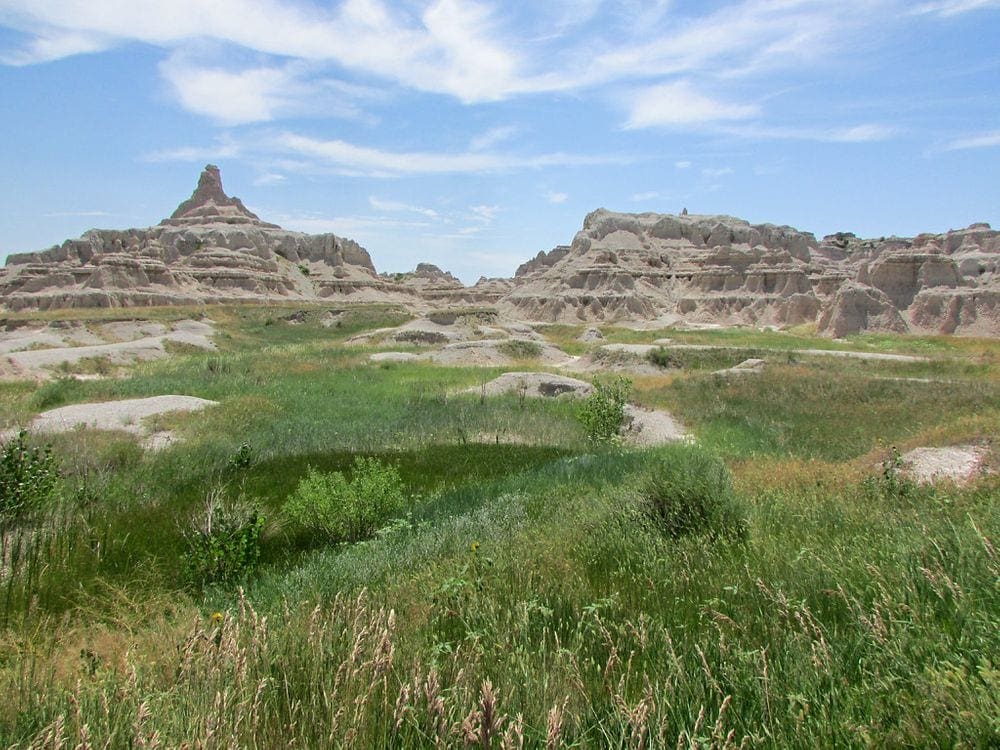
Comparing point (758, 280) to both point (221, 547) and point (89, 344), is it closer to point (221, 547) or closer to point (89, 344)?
point (89, 344)

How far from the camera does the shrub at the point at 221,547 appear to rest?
5.92 m

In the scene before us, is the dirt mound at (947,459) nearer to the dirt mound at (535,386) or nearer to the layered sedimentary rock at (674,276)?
the dirt mound at (535,386)

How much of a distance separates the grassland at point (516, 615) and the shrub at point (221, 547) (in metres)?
0.20

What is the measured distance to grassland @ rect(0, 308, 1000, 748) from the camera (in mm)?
2307

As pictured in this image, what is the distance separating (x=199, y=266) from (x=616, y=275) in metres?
61.9

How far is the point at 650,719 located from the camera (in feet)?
7.86

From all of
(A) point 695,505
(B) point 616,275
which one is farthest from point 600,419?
(B) point 616,275

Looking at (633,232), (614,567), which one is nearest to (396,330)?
(614,567)

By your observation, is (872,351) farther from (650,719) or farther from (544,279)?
(544,279)

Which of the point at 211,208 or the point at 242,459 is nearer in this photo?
the point at 242,459

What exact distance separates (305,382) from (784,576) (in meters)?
22.8

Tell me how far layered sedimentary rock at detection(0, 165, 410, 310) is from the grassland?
69804 millimetres

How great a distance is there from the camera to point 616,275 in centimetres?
7762

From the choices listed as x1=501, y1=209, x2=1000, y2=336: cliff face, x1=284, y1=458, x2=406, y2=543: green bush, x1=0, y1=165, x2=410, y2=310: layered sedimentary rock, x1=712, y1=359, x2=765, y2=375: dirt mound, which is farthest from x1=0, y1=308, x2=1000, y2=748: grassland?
x1=0, y1=165, x2=410, y2=310: layered sedimentary rock
